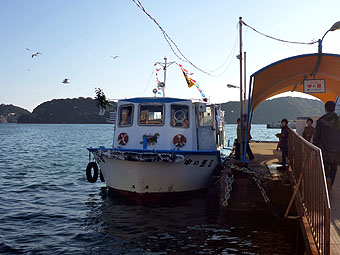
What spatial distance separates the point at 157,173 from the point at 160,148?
1.41 metres

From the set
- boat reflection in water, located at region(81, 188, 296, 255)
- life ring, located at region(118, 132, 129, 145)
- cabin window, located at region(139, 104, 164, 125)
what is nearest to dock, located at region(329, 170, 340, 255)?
boat reflection in water, located at region(81, 188, 296, 255)

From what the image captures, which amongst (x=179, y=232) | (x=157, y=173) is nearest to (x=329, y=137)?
(x=179, y=232)

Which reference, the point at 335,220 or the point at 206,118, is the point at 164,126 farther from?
the point at 335,220

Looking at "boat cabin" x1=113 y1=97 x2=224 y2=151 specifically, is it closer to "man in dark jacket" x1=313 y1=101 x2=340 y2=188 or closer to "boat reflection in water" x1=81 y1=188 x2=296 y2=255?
"boat reflection in water" x1=81 y1=188 x2=296 y2=255

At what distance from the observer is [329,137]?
8.45m

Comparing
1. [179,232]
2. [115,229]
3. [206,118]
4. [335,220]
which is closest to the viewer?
[335,220]

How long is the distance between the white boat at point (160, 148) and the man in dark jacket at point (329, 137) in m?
4.64

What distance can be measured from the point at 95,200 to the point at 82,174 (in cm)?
804

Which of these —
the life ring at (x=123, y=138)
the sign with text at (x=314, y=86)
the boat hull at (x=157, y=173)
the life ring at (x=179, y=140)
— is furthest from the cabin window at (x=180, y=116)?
the sign with text at (x=314, y=86)

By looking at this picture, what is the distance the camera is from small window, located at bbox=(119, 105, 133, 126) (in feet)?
46.8

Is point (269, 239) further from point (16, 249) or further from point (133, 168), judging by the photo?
point (16, 249)

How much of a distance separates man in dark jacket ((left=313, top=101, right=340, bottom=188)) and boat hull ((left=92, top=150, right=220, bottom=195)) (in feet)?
15.2

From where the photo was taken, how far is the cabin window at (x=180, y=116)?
13.9 m

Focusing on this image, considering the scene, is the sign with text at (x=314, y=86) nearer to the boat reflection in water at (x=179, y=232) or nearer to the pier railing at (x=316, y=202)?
the boat reflection in water at (x=179, y=232)
